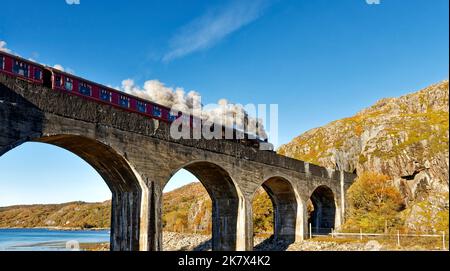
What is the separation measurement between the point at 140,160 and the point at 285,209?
18.5 meters

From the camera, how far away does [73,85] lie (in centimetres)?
2225

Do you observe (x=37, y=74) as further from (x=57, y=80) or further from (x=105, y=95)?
(x=105, y=95)

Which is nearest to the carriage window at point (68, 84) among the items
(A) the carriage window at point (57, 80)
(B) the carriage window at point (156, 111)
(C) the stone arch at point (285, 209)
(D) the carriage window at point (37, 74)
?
(A) the carriage window at point (57, 80)

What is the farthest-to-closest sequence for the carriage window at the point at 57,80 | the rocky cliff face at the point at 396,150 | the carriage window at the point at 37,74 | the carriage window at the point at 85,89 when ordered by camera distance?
the rocky cliff face at the point at 396,150 → the carriage window at the point at 85,89 → the carriage window at the point at 57,80 → the carriage window at the point at 37,74

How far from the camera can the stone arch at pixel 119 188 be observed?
2066 centimetres

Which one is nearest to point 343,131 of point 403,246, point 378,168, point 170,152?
point 378,168

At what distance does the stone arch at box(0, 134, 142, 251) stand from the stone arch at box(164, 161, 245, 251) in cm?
683

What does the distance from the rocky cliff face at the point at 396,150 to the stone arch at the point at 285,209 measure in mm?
12443

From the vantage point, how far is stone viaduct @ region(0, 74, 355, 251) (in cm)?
1725

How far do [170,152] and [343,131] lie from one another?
123 ft

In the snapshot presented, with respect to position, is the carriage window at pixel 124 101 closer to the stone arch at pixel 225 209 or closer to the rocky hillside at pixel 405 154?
the stone arch at pixel 225 209

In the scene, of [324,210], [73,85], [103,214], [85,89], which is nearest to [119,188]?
[85,89]

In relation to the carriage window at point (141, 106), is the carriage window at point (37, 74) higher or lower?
higher

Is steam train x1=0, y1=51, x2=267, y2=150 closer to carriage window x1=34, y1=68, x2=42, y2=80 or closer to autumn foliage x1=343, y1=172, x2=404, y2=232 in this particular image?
carriage window x1=34, y1=68, x2=42, y2=80
